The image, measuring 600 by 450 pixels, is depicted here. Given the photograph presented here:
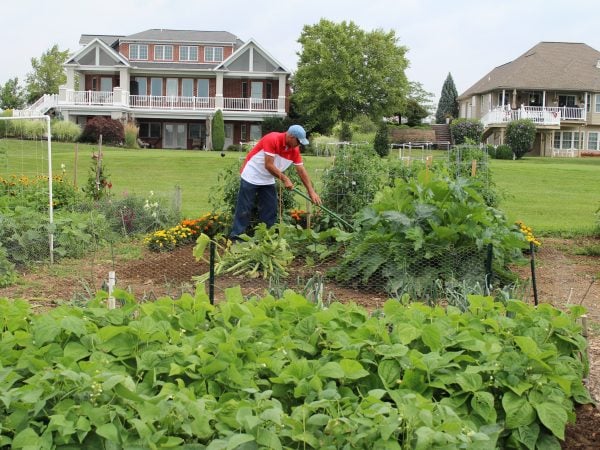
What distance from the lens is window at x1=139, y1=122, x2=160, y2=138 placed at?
151 ft

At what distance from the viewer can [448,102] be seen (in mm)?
62031

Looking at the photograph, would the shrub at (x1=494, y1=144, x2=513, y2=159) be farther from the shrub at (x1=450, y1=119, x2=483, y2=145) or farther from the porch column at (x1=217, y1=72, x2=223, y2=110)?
the porch column at (x1=217, y1=72, x2=223, y2=110)

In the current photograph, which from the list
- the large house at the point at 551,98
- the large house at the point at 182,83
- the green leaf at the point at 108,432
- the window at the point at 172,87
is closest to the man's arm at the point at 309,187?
the green leaf at the point at 108,432

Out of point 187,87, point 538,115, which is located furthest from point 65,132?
point 538,115

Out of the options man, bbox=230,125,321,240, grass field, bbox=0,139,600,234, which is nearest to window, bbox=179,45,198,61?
grass field, bbox=0,139,600,234

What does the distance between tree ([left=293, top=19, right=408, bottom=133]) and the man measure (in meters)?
35.4

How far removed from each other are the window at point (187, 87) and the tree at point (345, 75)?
5.73 m

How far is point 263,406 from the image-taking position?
347cm

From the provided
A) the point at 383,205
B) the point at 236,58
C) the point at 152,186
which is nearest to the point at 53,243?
the point at 383,205

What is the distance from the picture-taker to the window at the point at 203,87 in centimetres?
4638

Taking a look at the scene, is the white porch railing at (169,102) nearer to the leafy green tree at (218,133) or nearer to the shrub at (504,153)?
the leafy green tree at (218,133)

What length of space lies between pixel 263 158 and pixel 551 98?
1685 inches

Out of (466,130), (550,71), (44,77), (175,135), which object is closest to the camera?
(466,130)

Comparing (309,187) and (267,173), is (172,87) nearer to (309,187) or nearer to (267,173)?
(267,173)
